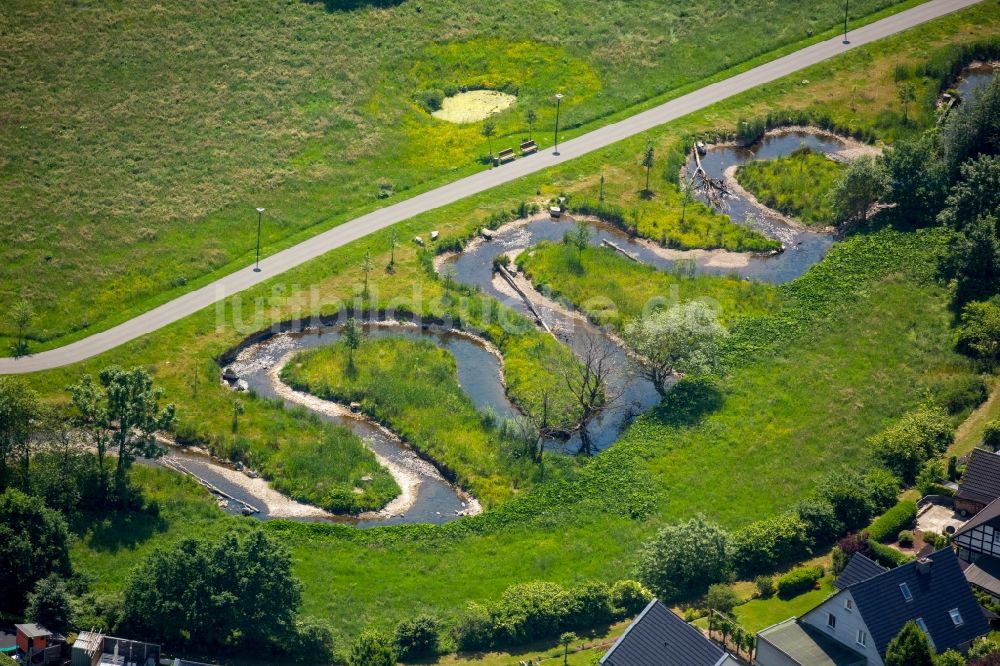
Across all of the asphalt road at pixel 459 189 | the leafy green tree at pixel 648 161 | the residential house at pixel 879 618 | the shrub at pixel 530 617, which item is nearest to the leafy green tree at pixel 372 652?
the shrub at pixel 530 617

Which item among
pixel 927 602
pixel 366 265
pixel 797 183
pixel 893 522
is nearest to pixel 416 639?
pixel 927 602

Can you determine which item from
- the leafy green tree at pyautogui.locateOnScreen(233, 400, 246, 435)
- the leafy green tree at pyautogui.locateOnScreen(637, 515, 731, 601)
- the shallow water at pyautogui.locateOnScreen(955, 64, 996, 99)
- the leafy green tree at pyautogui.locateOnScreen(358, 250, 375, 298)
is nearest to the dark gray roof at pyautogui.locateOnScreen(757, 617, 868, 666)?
the leafy green tree at pyautogui.locateOnScreen(637, 515, 731, 601)

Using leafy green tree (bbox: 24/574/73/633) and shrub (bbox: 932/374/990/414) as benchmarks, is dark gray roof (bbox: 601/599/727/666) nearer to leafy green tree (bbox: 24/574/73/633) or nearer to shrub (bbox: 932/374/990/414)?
leafy green tree (bbox: 24/574/73/633)

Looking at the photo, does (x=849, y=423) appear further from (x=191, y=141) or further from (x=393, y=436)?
(x=191, y=141)

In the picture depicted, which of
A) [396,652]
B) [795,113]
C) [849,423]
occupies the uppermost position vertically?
[795,113]

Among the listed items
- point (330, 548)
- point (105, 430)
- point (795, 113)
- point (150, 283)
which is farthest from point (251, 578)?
point (795, 113)

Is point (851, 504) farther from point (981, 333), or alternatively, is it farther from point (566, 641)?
point (981, 333)
